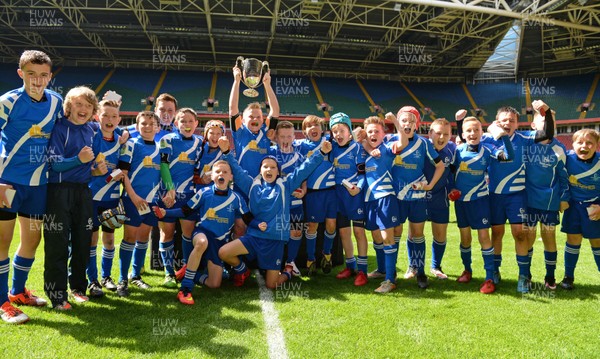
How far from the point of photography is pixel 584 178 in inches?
181

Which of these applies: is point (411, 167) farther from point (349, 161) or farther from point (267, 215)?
point (267, 215)

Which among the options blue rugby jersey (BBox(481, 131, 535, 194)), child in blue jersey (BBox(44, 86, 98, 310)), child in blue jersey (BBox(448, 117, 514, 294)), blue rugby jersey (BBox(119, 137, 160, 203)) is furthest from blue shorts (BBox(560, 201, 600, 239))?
child in blue jersey (BBox(44, 86, 98, 310))

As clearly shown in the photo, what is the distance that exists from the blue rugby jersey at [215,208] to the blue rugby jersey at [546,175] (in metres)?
3.49

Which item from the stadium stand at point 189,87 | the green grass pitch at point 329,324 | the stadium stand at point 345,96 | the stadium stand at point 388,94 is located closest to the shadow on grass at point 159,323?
the green grass pitch at point 329,324

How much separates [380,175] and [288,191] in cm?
115

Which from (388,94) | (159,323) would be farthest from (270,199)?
(388,94)

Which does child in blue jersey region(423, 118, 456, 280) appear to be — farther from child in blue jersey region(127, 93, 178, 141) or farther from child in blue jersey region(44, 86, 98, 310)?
child in blue jersey region(44, 86, 98, 310)

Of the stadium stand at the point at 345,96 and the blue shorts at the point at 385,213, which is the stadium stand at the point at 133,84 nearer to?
the stadium stand at the point at 345,96

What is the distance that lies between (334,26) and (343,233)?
59.7 feet

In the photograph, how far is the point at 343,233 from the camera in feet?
17.6

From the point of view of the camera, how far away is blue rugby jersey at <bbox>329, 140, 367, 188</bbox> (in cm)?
515

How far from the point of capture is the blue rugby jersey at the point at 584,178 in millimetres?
4578

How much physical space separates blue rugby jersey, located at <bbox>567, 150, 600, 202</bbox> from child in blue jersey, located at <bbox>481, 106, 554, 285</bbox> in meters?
0.52

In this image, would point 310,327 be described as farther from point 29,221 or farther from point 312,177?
point 29,221
